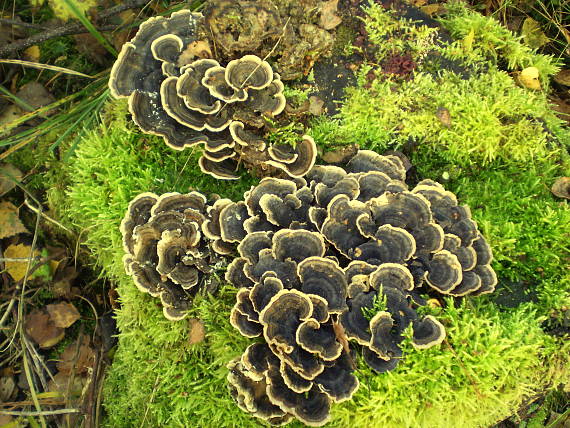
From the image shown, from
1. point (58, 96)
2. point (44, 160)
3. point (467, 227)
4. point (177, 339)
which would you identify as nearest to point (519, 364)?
point (467, 227)

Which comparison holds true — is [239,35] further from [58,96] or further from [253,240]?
[58,96]

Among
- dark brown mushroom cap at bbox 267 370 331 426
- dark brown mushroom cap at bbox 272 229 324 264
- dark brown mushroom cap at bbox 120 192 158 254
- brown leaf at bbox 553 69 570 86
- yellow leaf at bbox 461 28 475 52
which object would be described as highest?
yellow leaf at bbox 461 28 475 52

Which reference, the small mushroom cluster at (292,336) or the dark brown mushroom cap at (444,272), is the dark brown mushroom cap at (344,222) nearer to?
the small mushroom cluster at (292,336)

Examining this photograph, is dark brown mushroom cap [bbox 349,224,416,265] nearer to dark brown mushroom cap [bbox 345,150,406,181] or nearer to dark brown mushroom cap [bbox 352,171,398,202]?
dark brown mushroom cap [bbox 352,171,398,202]

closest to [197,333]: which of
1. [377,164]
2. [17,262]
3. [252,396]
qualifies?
[252,396]

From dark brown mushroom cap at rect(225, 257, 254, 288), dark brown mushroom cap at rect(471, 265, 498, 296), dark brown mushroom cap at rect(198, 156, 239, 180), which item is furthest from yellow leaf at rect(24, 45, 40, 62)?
dark brown mushroom cap at rect(471, 265, 498, 296)

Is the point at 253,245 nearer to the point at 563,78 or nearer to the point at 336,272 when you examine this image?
the point at 336,272
